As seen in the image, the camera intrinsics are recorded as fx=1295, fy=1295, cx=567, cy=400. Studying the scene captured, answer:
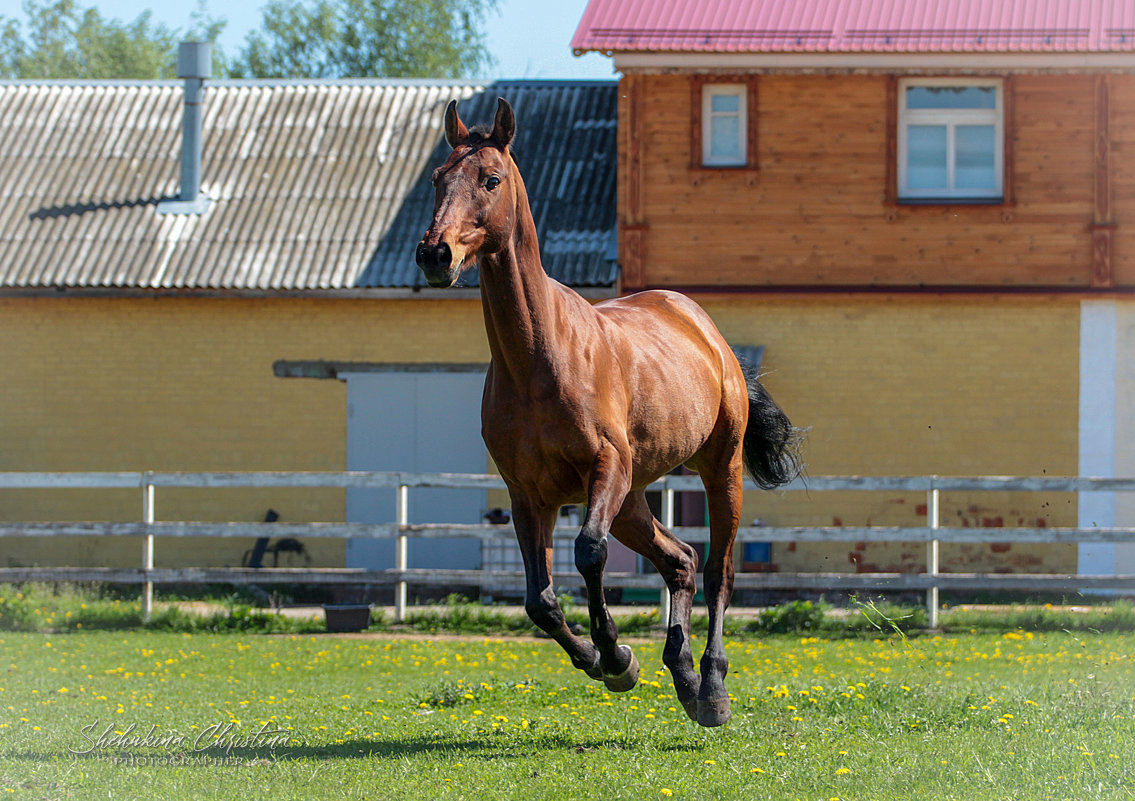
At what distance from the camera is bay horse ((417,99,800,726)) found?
5.12 meters

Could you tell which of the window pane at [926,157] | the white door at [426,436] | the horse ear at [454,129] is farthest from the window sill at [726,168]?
the horse ear at [454,129]

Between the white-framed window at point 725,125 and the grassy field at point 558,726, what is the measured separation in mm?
6938

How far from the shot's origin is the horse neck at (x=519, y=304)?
17.5ft

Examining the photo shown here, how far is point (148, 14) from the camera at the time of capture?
1492 inches

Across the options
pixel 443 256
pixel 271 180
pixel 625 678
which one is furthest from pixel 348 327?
pixel 443 256

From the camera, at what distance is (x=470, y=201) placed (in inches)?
195

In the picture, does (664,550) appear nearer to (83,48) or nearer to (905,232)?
(905,232)

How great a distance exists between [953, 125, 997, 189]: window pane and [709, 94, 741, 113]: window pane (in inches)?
100

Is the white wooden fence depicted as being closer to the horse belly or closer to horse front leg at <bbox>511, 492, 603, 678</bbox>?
horse front leg at <bbox>511, 492, 603, 678</bbox>

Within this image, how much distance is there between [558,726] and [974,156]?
35.1ft

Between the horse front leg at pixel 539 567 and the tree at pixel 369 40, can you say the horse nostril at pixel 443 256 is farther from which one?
the tree at pixel 369 40

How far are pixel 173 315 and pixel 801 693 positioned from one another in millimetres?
11184

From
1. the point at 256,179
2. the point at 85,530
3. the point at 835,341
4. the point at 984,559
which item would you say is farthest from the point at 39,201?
the point at 984,559

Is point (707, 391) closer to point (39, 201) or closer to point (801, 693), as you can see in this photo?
point (801, 693)
